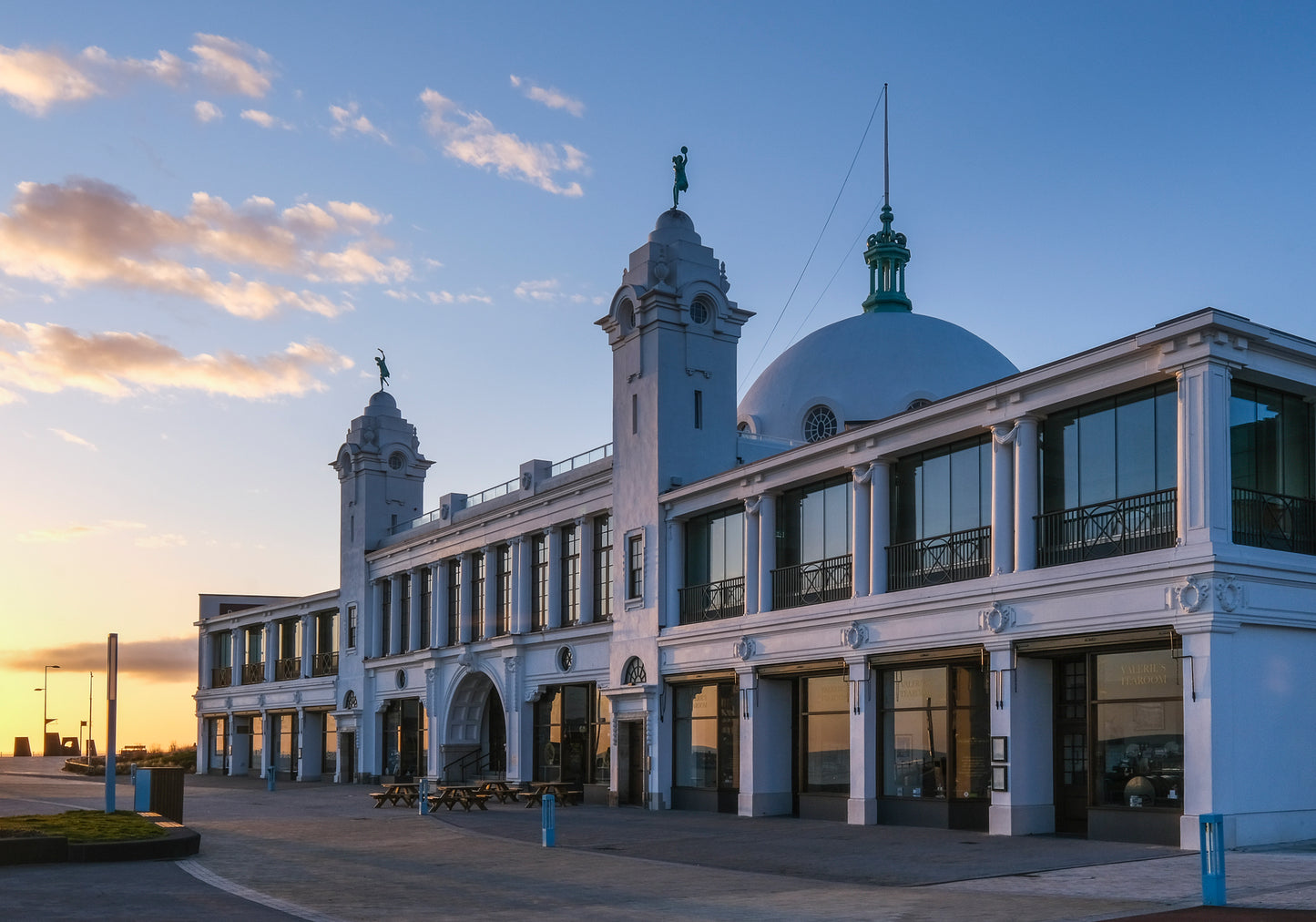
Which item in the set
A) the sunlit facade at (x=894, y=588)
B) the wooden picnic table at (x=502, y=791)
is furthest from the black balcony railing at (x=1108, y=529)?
the wooden picnic table at (x=502, y=791)

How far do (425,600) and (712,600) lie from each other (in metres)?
20.2

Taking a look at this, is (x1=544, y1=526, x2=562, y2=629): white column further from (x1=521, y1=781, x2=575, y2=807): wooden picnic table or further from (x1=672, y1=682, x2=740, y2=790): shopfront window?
(x1=672, y1=682, x2=740, y2=790): shopfront window

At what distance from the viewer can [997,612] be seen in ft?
82.1

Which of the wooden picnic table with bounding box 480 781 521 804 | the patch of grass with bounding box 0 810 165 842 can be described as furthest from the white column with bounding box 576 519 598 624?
the patch of grass with bounding box 0 810 165 842

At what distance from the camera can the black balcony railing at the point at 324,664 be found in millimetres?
58659

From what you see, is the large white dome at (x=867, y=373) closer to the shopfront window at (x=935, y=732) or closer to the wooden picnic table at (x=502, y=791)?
the wooden picnic table at (x=502, y=791)

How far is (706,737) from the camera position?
112 ft

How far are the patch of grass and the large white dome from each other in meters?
24.7

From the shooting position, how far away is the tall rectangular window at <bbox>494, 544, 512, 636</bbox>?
45938 millimetres

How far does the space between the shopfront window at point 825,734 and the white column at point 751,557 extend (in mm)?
2288

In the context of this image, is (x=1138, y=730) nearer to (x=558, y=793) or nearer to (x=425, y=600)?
(x=558, y=793)

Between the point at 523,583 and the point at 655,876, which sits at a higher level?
the point at 523,583

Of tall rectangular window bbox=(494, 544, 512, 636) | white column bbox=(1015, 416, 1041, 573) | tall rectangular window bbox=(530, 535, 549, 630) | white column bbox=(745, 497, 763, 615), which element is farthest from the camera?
tall rectangular window bbox=(494, 544, 512, 636)

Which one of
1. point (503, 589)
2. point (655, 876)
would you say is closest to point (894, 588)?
point (655, 876)
